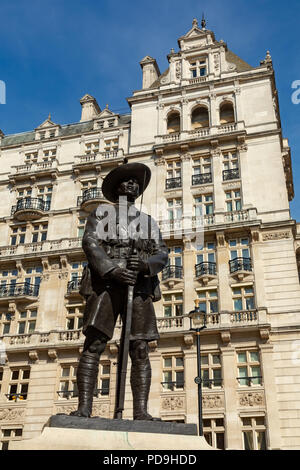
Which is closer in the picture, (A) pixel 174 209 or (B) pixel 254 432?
(B) pixel 254 432

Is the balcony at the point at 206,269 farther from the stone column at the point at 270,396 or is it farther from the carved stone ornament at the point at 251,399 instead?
the carved stone ornament at the point at 251,399

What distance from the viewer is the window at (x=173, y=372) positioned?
77.6ft

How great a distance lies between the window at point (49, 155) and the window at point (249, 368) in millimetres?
19812

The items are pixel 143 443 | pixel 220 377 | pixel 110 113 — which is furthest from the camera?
pixel 110 113

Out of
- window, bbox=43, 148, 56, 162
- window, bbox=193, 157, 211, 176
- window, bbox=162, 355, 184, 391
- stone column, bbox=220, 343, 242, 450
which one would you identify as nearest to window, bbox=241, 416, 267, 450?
stone column, bbox=220, 343, 242, 450

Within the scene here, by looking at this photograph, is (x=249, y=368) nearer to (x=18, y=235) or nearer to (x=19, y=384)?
(x=19, y=384)

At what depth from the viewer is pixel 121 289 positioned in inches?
269

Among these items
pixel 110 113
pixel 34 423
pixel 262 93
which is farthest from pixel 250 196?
pixel 34 423

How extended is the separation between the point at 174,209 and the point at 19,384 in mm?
13334

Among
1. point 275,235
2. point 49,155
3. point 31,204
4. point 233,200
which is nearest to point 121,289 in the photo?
point 275,235

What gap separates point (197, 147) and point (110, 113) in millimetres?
8844

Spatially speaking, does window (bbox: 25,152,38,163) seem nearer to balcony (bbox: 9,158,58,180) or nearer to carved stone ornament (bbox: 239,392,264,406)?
balcony (bbox: 9,158,58,180)

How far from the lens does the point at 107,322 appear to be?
6.57 metres
